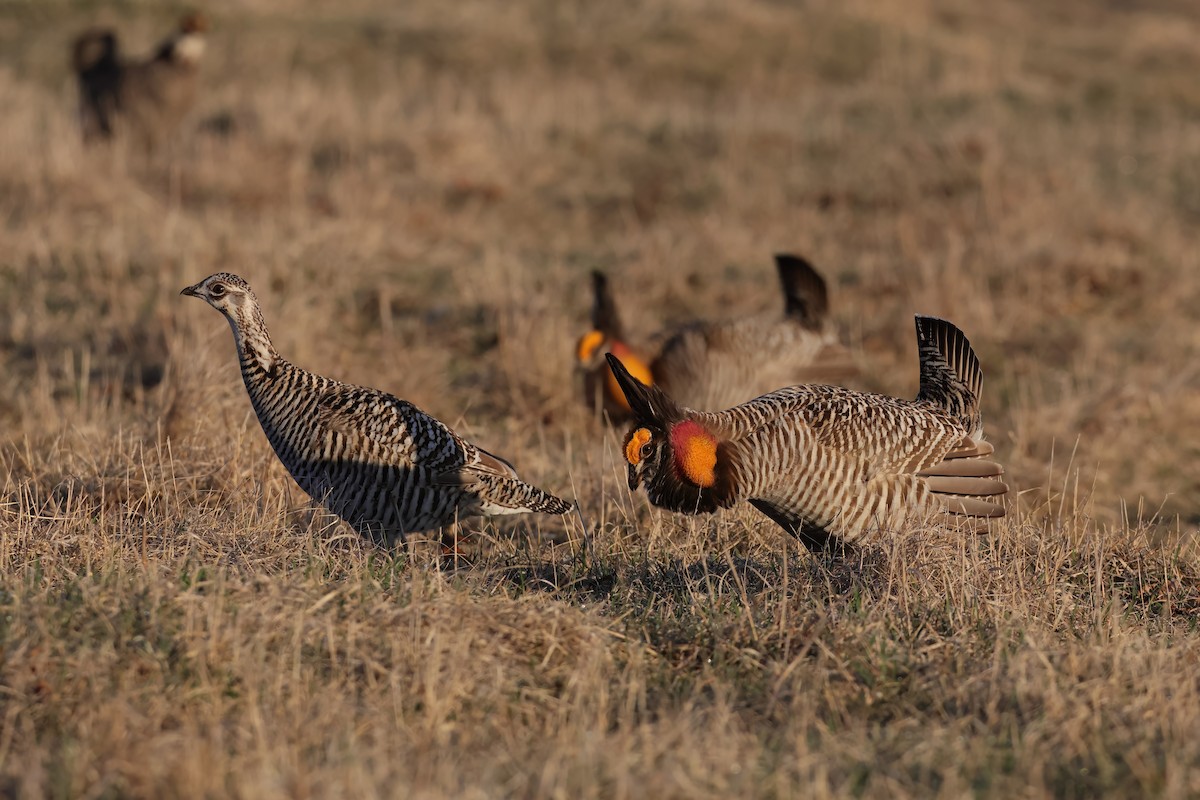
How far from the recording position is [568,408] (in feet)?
23.9

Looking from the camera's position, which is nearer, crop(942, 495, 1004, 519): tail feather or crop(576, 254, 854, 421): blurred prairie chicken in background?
crop(942, 495, 1004, 519): tail feather

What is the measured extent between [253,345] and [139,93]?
7.56 m

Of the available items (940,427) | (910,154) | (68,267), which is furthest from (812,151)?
(940,427)

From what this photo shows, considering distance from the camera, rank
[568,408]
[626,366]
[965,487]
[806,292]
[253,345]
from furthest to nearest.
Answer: [806,292] → [568,408] → [626,366] → [253,345] → [965,487]

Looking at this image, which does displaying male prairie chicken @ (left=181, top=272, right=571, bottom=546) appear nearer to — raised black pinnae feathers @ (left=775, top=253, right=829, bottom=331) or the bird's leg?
the bird's leg

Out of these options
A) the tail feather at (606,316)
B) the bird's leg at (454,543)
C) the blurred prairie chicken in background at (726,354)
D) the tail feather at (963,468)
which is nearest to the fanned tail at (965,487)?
the tail feather at (963,468)

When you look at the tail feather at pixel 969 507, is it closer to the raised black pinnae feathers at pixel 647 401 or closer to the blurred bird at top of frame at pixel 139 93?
the raised black pinnae feathers at pixel 647 401

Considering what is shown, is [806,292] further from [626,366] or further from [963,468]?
[963,468]

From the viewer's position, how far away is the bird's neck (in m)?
4.88

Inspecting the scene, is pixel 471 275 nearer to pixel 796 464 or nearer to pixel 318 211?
pixel 318 211

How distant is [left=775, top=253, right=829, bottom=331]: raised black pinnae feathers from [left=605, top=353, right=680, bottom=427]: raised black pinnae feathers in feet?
10.0

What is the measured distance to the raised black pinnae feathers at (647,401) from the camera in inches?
183

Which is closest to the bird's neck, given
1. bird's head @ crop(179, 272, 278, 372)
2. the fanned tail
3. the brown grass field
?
bird's head @ crop(179, 272, 278, 372)

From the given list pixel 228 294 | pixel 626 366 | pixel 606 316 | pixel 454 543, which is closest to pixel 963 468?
pixel 454 543
